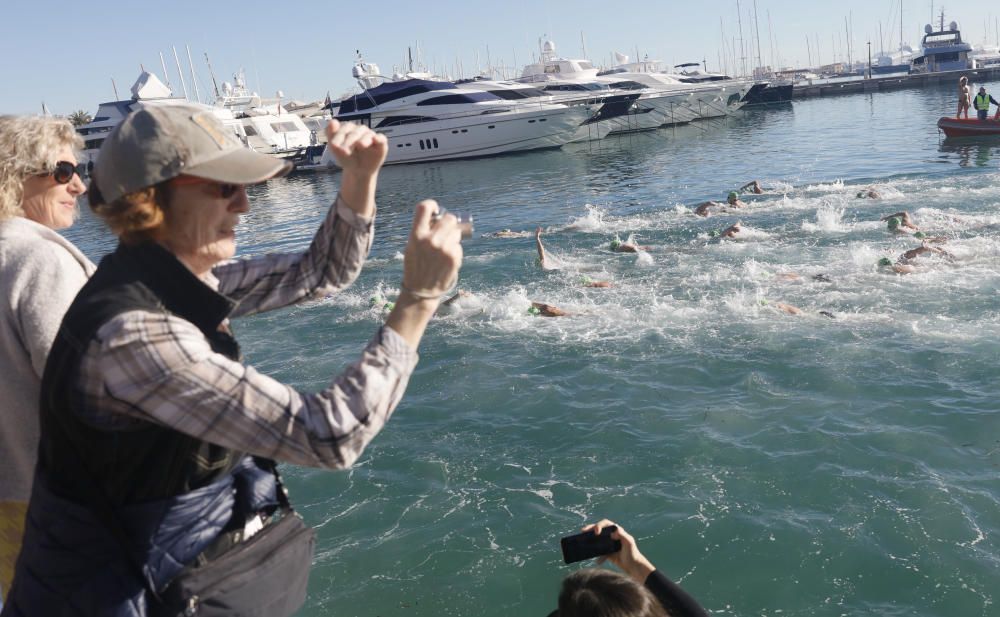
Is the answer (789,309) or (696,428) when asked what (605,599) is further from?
(789,309)

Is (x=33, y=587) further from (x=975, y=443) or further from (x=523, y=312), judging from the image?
(x=523, y=312)

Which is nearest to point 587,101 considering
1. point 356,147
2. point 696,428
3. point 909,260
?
point 909,260

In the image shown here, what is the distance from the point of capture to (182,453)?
1.75m

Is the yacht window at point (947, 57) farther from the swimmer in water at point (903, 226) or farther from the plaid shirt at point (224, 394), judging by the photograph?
the plaid shirt at point (224, 394)

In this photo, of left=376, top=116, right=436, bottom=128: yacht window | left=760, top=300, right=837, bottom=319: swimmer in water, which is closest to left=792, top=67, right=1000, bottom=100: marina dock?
left=376, top=116, right=436, bottom=128: yacht window

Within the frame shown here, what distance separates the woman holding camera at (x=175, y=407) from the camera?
159 cm

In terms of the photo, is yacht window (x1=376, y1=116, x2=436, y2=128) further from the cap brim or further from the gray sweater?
the cap brim

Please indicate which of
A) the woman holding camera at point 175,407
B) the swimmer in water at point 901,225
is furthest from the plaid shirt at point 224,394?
the swimmer in water at point 901,225

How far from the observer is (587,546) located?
10.9 feet

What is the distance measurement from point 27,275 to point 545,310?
9968 millimetres

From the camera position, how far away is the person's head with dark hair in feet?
8.61

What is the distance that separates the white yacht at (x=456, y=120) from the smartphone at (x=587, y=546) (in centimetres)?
4304

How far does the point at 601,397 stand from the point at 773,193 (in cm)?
1576

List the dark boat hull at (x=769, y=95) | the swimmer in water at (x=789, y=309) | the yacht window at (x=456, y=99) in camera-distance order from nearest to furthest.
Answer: the swimmer in water at (x=789, y=309) < the yacht window at (x=456, y=99) < the dark boat hull at (x=769, y=95)
